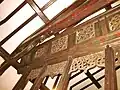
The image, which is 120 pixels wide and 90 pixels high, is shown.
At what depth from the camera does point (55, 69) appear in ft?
9.96

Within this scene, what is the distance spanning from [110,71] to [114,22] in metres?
0.87

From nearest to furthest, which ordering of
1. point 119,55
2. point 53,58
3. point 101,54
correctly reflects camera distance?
point 119,55
point 101,54
point 53,58

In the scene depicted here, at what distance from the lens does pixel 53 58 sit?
3.30 metres

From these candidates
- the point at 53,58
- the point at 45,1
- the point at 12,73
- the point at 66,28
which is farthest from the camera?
the point at 12,73

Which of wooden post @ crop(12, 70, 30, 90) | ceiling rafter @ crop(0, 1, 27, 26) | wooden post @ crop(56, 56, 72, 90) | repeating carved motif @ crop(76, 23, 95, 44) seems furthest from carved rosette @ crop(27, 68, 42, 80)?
ceiling rafter @ crop(0, 1, 27, 26)

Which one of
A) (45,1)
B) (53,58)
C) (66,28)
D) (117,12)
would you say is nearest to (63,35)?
(66,28)

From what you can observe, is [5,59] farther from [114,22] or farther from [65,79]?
[114,22]

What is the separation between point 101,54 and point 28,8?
1.97 metres

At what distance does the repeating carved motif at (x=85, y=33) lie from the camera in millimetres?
3048

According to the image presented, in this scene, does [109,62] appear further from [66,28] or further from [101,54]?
[66,28]

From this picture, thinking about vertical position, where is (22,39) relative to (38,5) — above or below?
below

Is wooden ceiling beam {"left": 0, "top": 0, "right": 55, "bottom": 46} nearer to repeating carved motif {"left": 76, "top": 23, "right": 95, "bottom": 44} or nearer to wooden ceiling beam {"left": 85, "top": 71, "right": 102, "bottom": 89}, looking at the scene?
repeating carved motif {"left": 76, "top": 23, "right": 95, "bottom": 44}

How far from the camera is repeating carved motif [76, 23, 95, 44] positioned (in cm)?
305

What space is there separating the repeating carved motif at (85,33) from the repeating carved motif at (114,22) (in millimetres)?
300
